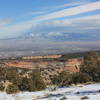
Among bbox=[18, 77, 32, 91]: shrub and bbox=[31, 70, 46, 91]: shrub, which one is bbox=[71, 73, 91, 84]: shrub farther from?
bbox=[18, 77, 32, 91]: shrub

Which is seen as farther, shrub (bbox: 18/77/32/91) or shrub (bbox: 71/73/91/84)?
shrub (bbox: 71/73/91/84)

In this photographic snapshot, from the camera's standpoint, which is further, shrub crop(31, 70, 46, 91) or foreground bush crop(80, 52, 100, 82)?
foreground bush crop(80, 52, 100, 82)

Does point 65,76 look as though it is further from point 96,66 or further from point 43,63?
point 43,63

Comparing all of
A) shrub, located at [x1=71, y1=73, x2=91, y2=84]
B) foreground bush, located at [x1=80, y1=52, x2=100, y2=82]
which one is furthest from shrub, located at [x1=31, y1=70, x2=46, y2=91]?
foreground bush, located at [x1=80, y1=52, x2=100, y2=82]

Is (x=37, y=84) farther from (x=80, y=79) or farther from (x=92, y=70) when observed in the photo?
(x=92, y=70)

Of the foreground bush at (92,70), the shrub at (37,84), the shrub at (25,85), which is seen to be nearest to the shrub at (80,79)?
the foreground bush at (92,70)

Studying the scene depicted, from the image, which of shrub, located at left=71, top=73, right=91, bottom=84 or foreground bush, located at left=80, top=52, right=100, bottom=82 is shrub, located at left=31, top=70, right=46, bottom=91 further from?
foreground bush, located at left=80, top=52, right=100, bottom=82

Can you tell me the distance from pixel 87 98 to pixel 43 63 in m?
106

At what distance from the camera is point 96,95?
2212cm

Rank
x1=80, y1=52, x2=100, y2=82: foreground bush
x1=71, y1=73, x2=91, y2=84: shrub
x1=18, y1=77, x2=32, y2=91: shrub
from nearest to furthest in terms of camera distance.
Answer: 1. x1=18, y1=77, x2=32, y2=91: shrub
2. x1=71, y1=73, x2=91, y2=84: shrub
3. x1=80, y1=52, x2=100, y2=82: foreground bush

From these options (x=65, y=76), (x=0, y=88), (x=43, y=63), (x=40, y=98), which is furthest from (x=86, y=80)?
(x=43, y=63)

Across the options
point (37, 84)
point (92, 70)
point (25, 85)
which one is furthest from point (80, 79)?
point (25, 85)

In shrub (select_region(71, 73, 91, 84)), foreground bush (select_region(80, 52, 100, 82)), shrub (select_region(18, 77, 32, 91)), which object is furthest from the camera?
foreground bush (select_region(80, 52, 100, 82))

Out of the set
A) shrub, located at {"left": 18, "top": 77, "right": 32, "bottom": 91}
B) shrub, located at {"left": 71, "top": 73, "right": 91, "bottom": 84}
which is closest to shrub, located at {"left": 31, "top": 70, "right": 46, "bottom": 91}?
shrub, located at {"left": 18, "top": 77, "right": 32, "bottom": 91}
